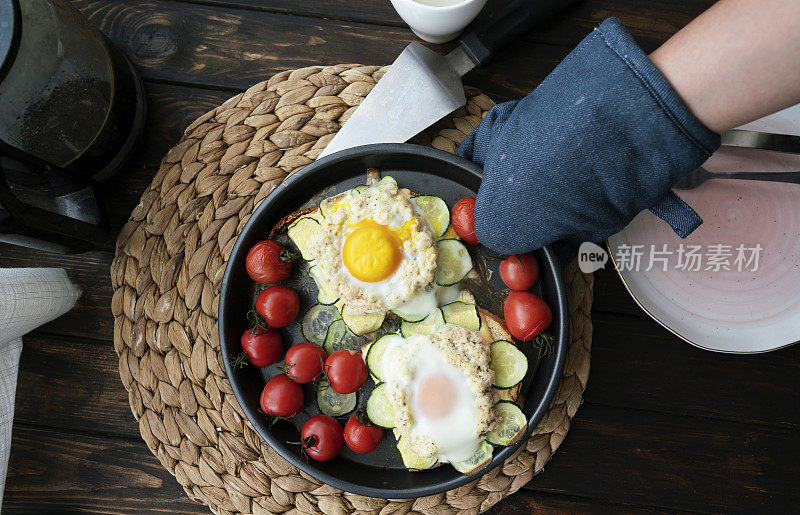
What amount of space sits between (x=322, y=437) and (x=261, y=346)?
30 centimetres

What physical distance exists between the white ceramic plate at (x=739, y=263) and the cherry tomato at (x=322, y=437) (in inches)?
39.9

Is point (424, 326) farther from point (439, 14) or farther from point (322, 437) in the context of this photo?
point (439, 14)

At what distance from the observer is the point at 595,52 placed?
43.6 inches

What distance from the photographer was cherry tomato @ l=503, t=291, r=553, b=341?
141cm

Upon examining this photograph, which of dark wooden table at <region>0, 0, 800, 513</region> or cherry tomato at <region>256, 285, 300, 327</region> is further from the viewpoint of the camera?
dark wooden table at <region>0, 0, 800, 513</region>

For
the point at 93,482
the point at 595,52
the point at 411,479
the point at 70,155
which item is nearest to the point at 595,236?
the point at 595,52

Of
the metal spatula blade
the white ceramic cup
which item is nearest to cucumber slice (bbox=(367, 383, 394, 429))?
the metal spatula blade

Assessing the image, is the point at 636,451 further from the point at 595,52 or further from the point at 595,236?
the point at 595,52

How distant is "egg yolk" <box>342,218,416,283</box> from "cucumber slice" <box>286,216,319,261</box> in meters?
0.12

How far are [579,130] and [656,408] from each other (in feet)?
3.45

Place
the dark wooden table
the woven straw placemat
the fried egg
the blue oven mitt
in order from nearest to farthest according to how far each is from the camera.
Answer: the blue oven mitt, the fried egg, the woven straw placemat, the dark wooden table

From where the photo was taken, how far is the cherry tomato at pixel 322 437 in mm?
1409

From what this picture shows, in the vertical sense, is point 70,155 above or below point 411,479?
above

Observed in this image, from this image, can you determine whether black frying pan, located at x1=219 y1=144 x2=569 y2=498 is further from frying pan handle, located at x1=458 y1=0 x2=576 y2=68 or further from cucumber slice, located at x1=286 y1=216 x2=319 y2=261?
frying pan handle, located at x1=458 y1=0 x2=576 y2=68
